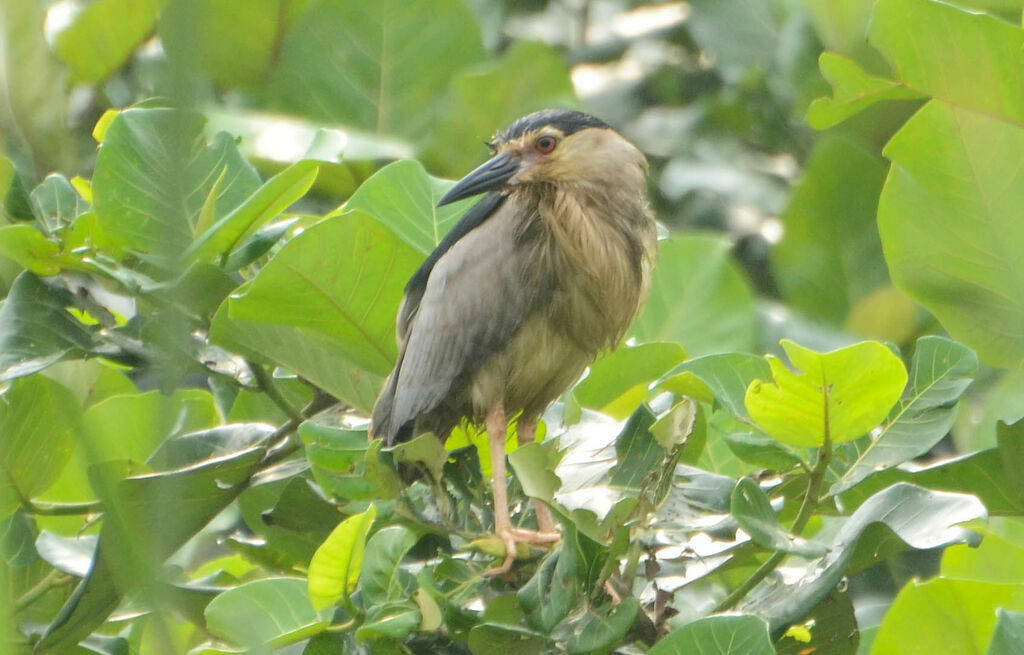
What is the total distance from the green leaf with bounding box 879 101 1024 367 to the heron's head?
62 centimetres

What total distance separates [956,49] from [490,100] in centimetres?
110

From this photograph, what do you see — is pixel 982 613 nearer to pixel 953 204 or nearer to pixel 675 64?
pixel 953 204

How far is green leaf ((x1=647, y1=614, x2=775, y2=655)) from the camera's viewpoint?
134cm

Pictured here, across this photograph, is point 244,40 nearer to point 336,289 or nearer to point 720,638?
point 336,289

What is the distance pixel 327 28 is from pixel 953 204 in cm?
132

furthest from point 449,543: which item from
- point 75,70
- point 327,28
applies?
point 75,70

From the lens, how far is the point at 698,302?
2.28 metres

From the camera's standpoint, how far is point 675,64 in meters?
3.45

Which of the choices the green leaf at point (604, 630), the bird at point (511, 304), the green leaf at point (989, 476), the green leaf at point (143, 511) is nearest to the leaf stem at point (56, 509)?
the green leaf at point (143, 511)

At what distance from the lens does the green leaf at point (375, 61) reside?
2676 millimetres

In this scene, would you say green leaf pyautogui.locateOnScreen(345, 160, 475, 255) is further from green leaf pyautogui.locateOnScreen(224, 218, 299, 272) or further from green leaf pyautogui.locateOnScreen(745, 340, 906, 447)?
green leaf pyautogui.locateOnScreen(745, 340, 906, 447)

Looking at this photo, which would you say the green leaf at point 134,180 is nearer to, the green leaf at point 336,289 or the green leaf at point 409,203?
the green leaf at point 336,289

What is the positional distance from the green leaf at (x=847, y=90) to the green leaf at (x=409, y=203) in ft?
1.85

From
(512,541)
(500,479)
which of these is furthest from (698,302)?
(512,541)
